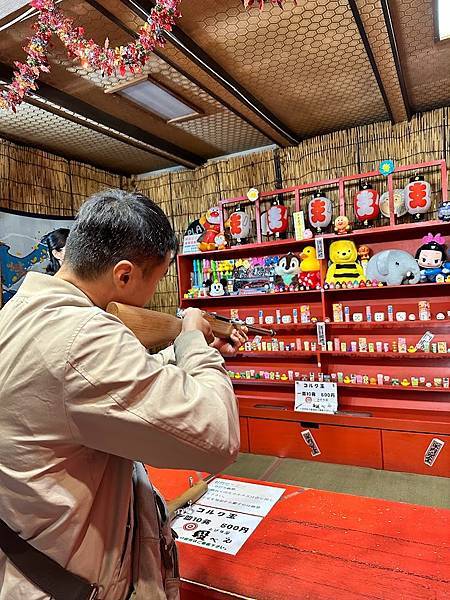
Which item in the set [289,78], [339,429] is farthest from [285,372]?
[289,78]

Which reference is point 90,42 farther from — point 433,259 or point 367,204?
point 433,259

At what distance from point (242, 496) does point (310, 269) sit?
2.44 meters

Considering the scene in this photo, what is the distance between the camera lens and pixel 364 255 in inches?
140

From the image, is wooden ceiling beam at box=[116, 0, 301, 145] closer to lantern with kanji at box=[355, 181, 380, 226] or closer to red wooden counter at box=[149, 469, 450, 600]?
lantern with kanji at box=[355, 181, 380, 226]

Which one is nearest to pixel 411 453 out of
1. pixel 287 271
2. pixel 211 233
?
pixel 287 271

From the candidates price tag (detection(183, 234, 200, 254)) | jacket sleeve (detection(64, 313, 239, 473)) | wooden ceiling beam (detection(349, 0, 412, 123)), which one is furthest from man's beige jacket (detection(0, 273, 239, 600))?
price tag (detection(183, 234, 200, 254))

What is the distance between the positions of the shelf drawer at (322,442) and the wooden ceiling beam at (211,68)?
8.48 feet

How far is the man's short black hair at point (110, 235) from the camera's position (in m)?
0.84

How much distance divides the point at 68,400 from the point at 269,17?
85.2 inches

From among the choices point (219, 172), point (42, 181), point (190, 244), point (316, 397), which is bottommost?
point (316, 397)

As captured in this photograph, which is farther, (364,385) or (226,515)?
(364,385)

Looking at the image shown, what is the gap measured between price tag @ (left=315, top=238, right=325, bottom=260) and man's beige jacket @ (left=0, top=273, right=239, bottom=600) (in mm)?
2876

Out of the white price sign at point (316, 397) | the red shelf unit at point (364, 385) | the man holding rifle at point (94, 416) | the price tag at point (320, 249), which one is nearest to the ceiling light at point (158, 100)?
the red shelf unit at point (364, 385)

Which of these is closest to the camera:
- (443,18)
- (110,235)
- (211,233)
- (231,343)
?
(110,235)
